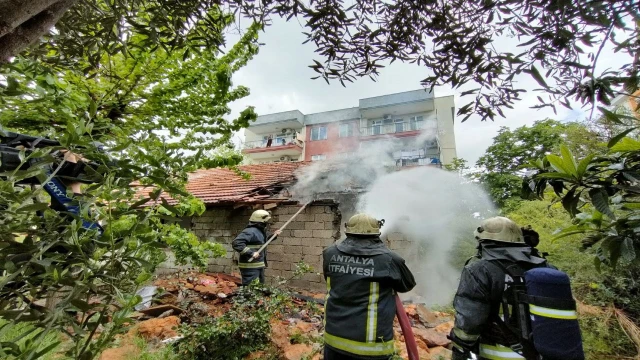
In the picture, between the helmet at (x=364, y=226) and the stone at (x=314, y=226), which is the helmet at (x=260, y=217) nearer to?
the stone at (x=314, y=226)

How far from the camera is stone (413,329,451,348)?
4379 millimetres

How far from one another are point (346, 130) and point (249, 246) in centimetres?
1993

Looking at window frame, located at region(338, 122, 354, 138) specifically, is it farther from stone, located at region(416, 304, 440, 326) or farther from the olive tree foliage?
the olive tree foliage

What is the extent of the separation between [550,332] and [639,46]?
1.60 meters

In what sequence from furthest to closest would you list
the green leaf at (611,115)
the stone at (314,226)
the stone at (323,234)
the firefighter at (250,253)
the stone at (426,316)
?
the stone at (314,226) → the stone at (323,234) → the firefighter at (250,253) → the stone at (426,316) → the green leaf at (611,115)

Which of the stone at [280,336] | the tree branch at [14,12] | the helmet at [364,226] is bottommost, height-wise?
the stone at [280,336]

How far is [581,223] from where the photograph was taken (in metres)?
1.61

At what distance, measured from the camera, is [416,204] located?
8.06m

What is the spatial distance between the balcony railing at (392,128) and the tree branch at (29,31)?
22.2 meters

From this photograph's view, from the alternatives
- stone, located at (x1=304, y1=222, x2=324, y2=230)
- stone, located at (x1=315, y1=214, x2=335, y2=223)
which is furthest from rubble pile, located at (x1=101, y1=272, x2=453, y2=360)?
stone, located at (x1=315, y1=214, x2=335, y2=223)

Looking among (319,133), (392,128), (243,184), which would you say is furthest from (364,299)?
(319,133)

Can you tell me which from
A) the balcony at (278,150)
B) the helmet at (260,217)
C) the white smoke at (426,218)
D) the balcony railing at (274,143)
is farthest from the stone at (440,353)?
the balcony railing at (274,143)

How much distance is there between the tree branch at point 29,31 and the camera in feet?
2.83

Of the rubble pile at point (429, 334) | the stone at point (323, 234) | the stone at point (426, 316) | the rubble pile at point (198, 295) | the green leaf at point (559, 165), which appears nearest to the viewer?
the green leaf at point (559, 165)
